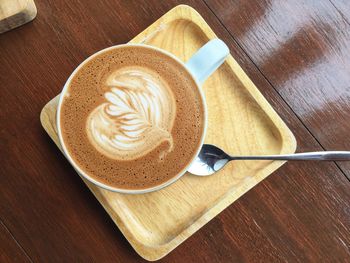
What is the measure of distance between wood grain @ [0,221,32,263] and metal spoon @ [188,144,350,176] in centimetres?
32

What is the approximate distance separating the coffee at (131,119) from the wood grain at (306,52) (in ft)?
0.76

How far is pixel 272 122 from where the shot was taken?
849 millimetres

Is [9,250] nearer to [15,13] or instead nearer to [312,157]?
[15,13]

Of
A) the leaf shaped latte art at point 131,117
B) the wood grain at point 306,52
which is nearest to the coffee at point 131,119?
the leaf shaped latte art at point 131,117

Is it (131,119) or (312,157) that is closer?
(131,119)

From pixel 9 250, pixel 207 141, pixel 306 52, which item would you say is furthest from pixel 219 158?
A: pixel 9 250

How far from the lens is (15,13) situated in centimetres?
85

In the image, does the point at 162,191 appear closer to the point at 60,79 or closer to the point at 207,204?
the point at 207,204

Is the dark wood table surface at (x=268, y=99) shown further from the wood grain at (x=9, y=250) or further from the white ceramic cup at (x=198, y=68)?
the white ceramic cup at (x=198, y=68)

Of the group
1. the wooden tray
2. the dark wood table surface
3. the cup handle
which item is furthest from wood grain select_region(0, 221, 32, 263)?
the cup handle

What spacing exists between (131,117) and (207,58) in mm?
133

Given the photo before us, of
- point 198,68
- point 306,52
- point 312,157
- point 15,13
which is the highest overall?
point 15,13

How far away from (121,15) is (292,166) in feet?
1.29

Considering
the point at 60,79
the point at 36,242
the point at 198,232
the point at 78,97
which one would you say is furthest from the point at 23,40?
the point at 198,232
